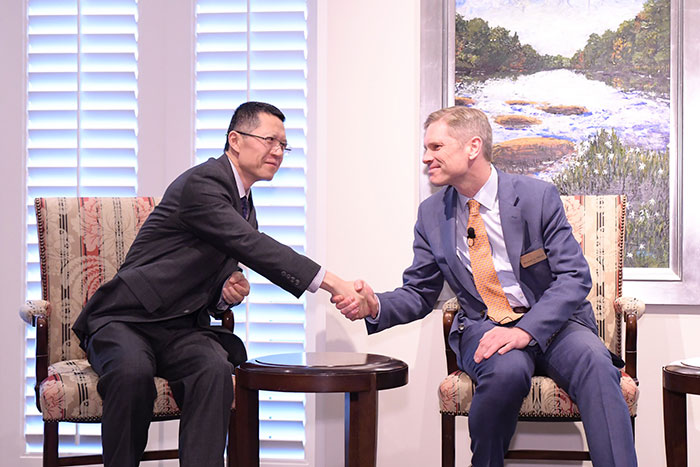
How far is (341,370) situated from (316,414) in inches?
48.2

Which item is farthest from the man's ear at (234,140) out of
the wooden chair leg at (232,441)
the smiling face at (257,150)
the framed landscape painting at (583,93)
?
the framed landscape painting at (583,93)

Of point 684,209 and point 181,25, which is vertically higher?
point 181,25

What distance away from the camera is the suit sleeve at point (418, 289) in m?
2.84

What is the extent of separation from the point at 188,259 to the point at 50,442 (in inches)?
30.0

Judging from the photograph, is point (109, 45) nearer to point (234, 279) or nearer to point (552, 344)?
point (234, 279)

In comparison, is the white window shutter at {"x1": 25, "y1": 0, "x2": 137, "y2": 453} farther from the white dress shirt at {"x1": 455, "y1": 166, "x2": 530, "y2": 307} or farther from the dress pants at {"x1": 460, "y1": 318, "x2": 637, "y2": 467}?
the dress pants at {"x1": 460, "y1": 318, "x2": 637, "y2": 467}

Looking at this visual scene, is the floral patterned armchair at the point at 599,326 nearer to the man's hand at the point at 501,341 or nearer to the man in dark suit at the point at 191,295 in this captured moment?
the man's hand at the point at 501,341

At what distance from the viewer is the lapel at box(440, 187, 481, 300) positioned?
2.73 metres

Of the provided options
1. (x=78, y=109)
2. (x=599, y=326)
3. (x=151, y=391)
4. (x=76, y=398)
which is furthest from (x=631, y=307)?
(x=78, y=109)

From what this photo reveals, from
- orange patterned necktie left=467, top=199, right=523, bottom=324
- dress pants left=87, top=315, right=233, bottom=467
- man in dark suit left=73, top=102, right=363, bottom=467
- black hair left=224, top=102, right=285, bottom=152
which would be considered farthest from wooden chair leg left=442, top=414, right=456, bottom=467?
black hair left=224, top=102, right=285, bottom=152

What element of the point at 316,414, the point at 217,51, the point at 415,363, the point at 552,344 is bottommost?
the point at 316,414

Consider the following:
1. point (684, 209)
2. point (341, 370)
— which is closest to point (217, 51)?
point (341, 370)

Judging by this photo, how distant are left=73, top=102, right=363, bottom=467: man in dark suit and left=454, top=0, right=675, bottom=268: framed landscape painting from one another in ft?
3.48

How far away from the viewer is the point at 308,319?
11.4 feet
